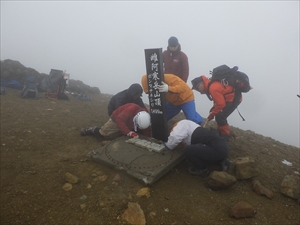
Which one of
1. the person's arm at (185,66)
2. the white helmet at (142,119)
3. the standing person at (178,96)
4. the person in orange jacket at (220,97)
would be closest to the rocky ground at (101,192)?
the person in orange jacket at (220,97)

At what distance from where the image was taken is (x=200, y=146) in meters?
4.07

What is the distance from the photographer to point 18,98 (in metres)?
9.51

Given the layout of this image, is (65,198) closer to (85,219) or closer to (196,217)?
(85,219)

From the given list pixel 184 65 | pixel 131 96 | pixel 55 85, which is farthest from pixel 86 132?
pixel 55 85

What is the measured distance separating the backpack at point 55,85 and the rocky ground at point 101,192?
4.88 meters

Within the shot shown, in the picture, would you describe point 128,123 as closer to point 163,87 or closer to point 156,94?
point 156,94

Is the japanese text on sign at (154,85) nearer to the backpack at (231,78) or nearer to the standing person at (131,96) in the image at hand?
the standing person at (131,96)

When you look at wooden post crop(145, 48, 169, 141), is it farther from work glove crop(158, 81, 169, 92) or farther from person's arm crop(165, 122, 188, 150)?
person's arm crop(165, 122, 188, 150)

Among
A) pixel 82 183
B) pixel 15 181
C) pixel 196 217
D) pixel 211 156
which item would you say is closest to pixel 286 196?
pixel 211 156

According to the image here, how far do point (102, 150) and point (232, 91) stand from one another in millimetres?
3358

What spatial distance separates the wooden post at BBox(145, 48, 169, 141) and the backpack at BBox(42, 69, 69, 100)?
6.33m

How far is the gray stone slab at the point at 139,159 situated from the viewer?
4.01 meters

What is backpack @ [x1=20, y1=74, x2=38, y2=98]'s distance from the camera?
9758mm

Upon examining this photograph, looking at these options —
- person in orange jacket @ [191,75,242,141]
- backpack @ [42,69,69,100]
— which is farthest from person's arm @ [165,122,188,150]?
backpack @ [42,69,69,100]
